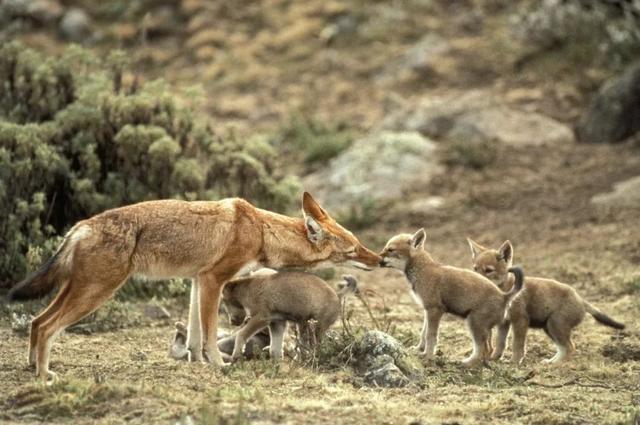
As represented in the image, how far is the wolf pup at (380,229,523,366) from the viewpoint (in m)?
9.70

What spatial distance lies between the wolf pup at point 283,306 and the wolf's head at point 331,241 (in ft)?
0.97

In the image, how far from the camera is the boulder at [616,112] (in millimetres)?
19047

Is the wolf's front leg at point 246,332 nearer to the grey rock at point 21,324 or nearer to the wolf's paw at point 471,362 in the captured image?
the wolf's paw at point 471,362

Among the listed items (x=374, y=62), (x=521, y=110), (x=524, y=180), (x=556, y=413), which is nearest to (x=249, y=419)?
(x=556, y=413)

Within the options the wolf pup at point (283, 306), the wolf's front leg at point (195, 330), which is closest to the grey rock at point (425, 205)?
the wolf pup at point (283, 306)

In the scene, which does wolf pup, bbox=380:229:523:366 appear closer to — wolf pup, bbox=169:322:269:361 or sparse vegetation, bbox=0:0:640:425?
sparse vegetation, bbox=0:0:640:425

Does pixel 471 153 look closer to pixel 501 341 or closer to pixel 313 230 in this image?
pixel 501 341

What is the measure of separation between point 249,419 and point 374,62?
59.2 ft

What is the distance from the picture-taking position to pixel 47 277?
8.68 meters

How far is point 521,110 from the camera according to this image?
2050 cm

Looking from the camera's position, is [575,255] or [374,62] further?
[374,62]

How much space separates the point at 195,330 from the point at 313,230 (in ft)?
4.10

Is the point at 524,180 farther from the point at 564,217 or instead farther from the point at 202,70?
the point at 202,70

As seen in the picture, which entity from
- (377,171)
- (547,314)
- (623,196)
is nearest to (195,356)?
(547,314)
